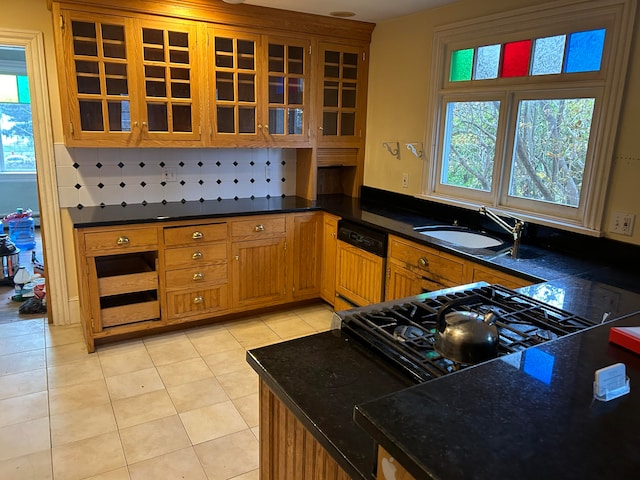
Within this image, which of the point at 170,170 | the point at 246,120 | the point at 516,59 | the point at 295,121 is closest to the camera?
the point at 516,59

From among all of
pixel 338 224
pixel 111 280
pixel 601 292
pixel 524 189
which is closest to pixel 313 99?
pixel 338 224

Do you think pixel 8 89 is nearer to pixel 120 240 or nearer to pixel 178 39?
pixel 178 39

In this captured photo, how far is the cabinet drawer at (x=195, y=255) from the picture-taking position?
3233 millimetres

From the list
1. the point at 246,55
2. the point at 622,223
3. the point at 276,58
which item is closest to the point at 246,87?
the point at 246,55

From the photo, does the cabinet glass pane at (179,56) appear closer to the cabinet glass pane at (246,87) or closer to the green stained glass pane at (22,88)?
the cabinet glass pane at (246,87)

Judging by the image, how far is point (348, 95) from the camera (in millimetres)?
3984

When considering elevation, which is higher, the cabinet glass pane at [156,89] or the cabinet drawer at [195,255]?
the cabinet glass pane at [156,89]

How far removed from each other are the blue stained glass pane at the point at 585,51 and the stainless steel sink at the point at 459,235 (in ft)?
3.44

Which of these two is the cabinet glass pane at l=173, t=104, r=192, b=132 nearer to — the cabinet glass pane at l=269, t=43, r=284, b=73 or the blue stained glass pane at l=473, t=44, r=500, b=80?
the cabinet glass pane at l=269, t=43, r=284, b=73

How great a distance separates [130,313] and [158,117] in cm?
134

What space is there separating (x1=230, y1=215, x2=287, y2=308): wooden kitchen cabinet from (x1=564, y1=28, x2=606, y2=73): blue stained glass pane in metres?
2.08

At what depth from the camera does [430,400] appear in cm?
95

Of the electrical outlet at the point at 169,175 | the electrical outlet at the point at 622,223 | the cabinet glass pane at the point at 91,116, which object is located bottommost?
the electrical outlet at the point at 622,223

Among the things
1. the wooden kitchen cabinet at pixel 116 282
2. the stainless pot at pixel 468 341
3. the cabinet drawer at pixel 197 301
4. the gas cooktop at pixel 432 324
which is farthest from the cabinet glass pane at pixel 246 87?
the stainless pot at pixel 468 341
